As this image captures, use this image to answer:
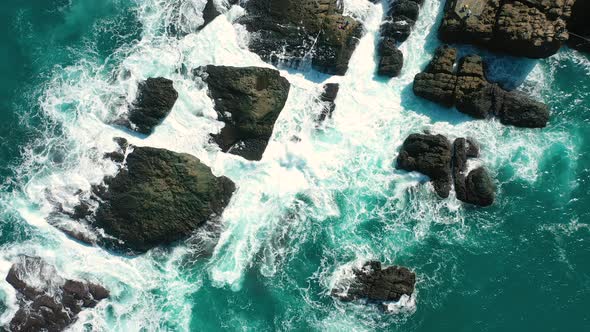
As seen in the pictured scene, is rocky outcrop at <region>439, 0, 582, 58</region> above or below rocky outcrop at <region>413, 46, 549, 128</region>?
above

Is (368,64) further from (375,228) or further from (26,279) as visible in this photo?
(26,279)

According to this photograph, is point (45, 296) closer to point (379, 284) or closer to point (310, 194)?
point (310, 194)

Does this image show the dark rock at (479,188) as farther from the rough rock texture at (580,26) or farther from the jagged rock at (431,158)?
the rough rock texture at (580,26)

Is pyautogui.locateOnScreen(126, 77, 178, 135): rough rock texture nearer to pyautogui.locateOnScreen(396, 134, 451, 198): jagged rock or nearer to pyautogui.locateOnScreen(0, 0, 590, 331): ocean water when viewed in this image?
pyautogui.locateOnScreen(0, 0, 590, 331): ocean water

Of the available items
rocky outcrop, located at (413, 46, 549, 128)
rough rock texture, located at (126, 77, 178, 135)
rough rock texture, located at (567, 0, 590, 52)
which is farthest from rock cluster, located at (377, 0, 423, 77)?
rough rock texture, located at (126, 77, 178, 135)

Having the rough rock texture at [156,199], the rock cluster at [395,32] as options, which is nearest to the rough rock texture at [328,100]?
the rock cluster at [395,32]

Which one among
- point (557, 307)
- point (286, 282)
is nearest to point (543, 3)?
point (557, 307)

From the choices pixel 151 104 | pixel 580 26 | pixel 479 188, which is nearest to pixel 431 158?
pixel 479 188
